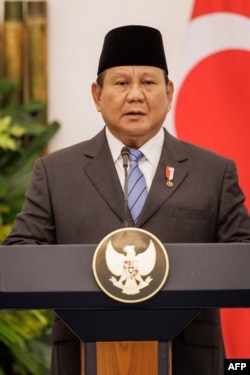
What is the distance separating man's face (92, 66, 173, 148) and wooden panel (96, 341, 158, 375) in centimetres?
60

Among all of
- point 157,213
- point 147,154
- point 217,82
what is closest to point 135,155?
point 147,154

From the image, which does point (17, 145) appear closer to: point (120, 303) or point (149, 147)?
point (149, 147)

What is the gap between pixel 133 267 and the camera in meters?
1.84

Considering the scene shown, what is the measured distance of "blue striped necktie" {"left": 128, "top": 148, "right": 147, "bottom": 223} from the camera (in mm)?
2273

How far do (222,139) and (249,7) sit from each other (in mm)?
568

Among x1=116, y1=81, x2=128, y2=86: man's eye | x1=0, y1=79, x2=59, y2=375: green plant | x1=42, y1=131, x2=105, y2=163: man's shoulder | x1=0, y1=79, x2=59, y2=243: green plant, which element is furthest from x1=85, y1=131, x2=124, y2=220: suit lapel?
x1=0, y1=79, x2=59, y2=243: green plant

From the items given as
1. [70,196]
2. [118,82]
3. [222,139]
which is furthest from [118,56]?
[222,139]

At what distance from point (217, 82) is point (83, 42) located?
0.63 meters

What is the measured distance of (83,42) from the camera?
4.29 meters

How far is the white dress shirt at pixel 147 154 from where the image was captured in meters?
2.33

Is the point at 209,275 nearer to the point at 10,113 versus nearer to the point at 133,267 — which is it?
the point at 133,267

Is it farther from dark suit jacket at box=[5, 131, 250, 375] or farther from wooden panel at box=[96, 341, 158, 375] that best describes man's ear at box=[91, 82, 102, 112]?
wooden panel at box=[96, 341, 158, 375]

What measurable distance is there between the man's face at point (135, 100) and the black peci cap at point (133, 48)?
0.06 feet

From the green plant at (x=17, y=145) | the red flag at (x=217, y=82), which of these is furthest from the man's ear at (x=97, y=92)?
the green plant at (x=17, y=145)
